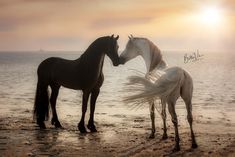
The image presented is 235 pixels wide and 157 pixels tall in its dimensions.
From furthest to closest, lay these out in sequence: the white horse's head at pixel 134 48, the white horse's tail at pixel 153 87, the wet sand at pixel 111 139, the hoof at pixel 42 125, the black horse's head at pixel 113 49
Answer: the hoof at pixel 42 125 → the black horse's head at pixel 113 49 → the white horse's head at pixel 134 48 → the wet sand at pixel 111 139 → the white horse's tail at pixel 153 87

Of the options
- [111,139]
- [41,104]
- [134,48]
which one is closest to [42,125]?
[41,104]

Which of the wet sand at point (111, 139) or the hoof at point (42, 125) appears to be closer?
the wet sand at point (111, 139)

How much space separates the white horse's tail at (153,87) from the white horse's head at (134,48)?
66.2 inches

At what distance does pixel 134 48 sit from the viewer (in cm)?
1055

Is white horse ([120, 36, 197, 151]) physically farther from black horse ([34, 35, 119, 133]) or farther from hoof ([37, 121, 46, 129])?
hoof ([37, 121, 46, 129])

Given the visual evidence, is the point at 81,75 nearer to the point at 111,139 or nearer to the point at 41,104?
the point at 41,104

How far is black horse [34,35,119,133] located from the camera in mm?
10977

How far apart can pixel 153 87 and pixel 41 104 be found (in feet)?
15.2

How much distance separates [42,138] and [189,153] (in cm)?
388

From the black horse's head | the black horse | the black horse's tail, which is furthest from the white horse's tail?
the black horse's tail

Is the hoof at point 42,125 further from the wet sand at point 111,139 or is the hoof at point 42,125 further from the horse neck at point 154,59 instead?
the horse neck at point 154,59

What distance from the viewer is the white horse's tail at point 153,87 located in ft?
26.4

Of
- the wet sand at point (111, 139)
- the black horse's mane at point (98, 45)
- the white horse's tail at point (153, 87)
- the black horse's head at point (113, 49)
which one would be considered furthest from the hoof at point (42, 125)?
the white horse's tail at point (153, 87)

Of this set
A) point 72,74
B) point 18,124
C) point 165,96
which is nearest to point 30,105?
point 18,124
